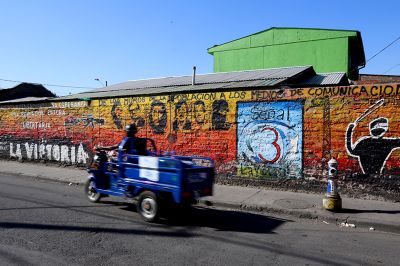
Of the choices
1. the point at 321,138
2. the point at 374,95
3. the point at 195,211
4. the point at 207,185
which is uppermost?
the point at 374,95

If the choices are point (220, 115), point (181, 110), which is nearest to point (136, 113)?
point (181, 110)

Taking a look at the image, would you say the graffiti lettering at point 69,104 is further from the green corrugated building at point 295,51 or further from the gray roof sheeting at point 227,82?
the green corrugated building at point 295,51

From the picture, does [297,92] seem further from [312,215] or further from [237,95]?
[312,215]

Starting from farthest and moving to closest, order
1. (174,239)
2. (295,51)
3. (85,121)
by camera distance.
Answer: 1. (295,51)
2. (85,121)
3. (174,239)

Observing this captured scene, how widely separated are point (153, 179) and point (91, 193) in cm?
245

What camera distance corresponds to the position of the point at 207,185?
7355 millimetres

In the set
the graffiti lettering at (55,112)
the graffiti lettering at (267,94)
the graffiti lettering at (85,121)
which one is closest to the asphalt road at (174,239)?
the graffiti lettering at (267,94)

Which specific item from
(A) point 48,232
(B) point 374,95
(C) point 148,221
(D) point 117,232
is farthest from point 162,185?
(B) point 374,95

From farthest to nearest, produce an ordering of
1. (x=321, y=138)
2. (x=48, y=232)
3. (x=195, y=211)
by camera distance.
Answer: (x=321, y=138), (x=195, y=211), (x=48, y=232)

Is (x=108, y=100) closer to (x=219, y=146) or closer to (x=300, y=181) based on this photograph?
(x=219, y=146)

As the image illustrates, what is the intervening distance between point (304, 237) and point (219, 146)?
17.6ft

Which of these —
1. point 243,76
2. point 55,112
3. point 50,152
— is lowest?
point 50,152

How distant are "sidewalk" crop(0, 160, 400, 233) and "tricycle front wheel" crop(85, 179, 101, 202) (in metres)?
2.43

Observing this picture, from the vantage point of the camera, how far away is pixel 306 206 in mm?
8375
